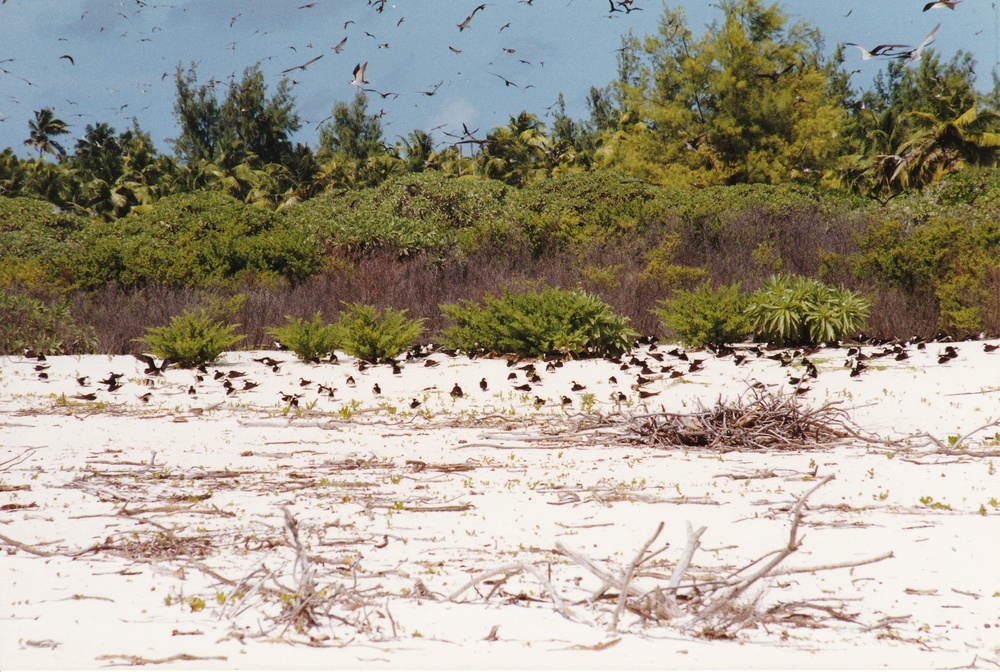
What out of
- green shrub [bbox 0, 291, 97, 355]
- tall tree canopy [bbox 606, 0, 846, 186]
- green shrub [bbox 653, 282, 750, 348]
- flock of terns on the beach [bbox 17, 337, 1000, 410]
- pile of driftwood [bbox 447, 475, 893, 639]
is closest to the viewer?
pile of driftwood [bbox 447, 475, 893, 639]

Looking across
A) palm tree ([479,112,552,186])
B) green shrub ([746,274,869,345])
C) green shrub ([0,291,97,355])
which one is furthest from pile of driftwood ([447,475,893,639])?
palm tree ([479,112,552,186])

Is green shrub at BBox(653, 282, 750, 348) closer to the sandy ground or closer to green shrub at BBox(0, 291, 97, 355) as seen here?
the sandy ground

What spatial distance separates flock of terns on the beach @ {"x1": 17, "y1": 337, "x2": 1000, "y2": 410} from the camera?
8494mm

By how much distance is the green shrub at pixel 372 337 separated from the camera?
10188 mm

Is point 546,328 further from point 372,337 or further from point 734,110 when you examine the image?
point 734,110

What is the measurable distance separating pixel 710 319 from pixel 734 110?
22780 millimetres

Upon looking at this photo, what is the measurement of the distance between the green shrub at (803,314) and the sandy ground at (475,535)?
81.8 inches

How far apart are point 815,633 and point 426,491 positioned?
2.54m

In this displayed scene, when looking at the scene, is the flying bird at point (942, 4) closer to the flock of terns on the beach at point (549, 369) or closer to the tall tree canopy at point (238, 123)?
the flock of terns on the beach at point (549, 369)

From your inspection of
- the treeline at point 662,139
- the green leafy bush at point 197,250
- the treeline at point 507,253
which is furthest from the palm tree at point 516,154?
the green leafy bush at point 197,250

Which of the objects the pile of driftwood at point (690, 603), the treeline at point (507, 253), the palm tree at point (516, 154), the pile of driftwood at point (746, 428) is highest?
the palm tree at point (516, 154)

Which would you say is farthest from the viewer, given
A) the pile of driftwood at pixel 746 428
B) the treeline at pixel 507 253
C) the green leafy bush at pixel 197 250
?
the green leafy bush at pixel 197 250

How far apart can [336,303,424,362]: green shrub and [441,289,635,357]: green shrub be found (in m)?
0.69

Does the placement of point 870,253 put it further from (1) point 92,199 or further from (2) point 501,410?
(1) point 92,199
